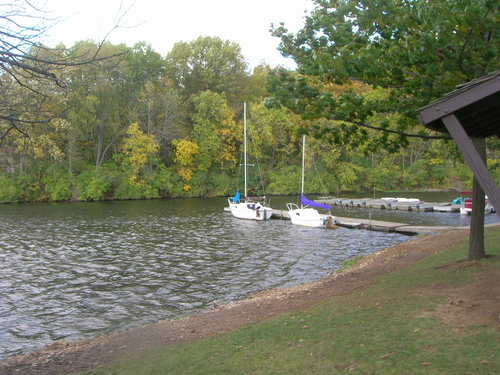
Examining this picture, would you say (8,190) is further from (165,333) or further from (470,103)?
(470,103)

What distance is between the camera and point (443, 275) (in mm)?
10258

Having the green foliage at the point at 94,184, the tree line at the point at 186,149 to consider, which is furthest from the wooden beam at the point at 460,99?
the green foliage at the point at 94,184

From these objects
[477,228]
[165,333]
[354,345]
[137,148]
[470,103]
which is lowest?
[165,333]

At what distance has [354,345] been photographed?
6.48 meters

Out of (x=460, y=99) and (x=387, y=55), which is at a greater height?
(x=387, y=55)

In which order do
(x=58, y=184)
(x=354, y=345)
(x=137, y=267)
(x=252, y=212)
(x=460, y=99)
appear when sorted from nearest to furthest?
(x=460, y=99) → (x=354, y=345) → (x=137, y=267) → (x=252, y=212) → (x=58, y=184)

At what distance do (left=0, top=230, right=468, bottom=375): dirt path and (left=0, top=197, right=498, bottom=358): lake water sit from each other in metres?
1.30

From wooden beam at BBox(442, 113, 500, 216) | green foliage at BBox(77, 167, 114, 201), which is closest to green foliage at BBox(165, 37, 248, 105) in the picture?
green foliage at BBox(77, 167, 114, 201)

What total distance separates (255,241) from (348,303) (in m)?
16.1

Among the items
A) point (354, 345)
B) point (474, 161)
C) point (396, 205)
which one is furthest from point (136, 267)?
point (396, 205)

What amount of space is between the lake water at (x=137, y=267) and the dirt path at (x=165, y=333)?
4.26 ft

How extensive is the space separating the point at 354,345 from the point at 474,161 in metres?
3.08

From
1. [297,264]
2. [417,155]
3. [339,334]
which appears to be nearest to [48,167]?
[297,264]

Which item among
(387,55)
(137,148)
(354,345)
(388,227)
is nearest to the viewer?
(354,345)
